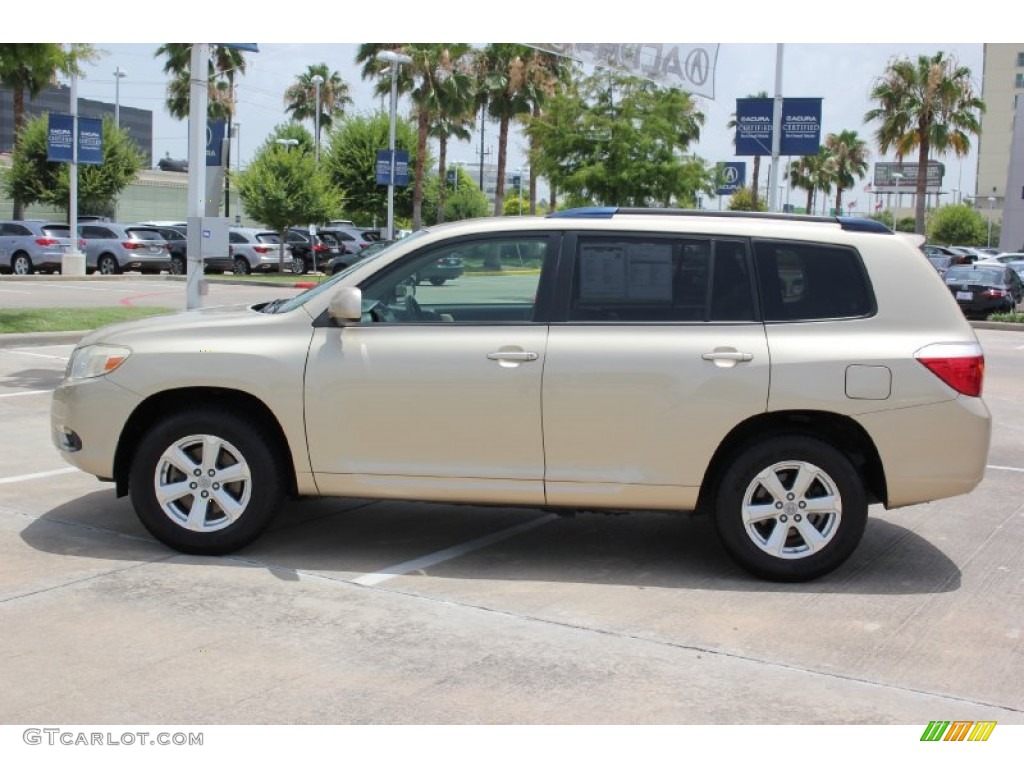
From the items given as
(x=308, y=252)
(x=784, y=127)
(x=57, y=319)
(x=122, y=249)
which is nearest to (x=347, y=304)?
(x=57, y=319)

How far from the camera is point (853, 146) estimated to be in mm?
82375

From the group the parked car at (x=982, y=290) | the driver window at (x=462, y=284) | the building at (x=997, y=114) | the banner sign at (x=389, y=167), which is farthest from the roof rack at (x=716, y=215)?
the building at (x=997, y=114)

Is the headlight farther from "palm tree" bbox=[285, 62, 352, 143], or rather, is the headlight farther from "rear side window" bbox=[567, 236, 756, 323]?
"palm tree" bbox=[285, 62, 352, 143]

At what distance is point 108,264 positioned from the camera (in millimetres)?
36031

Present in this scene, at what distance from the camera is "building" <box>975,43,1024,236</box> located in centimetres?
11675

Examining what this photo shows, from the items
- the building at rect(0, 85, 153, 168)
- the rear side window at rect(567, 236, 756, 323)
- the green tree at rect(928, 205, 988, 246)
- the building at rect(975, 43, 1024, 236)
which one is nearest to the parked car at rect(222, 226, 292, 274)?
the rear side window at rect(567, 236, 756, 323)

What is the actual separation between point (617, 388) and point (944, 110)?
1691 inches

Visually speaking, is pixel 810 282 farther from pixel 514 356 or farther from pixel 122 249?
pixel 122 249

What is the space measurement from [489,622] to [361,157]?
49.5 metres

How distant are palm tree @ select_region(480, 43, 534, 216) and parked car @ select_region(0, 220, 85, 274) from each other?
19.7 metres

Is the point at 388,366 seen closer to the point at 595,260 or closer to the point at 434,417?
the point at 434,417

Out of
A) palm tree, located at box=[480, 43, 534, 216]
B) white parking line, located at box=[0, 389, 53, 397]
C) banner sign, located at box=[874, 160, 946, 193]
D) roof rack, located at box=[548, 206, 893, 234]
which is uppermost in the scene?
banner sign, located at box=[874, 160, 946, 193]

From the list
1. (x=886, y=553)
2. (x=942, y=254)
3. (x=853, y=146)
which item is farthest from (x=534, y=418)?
(x=853, y=146)

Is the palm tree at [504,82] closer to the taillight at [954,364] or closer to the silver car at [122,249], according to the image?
the silver car at [122,249]
